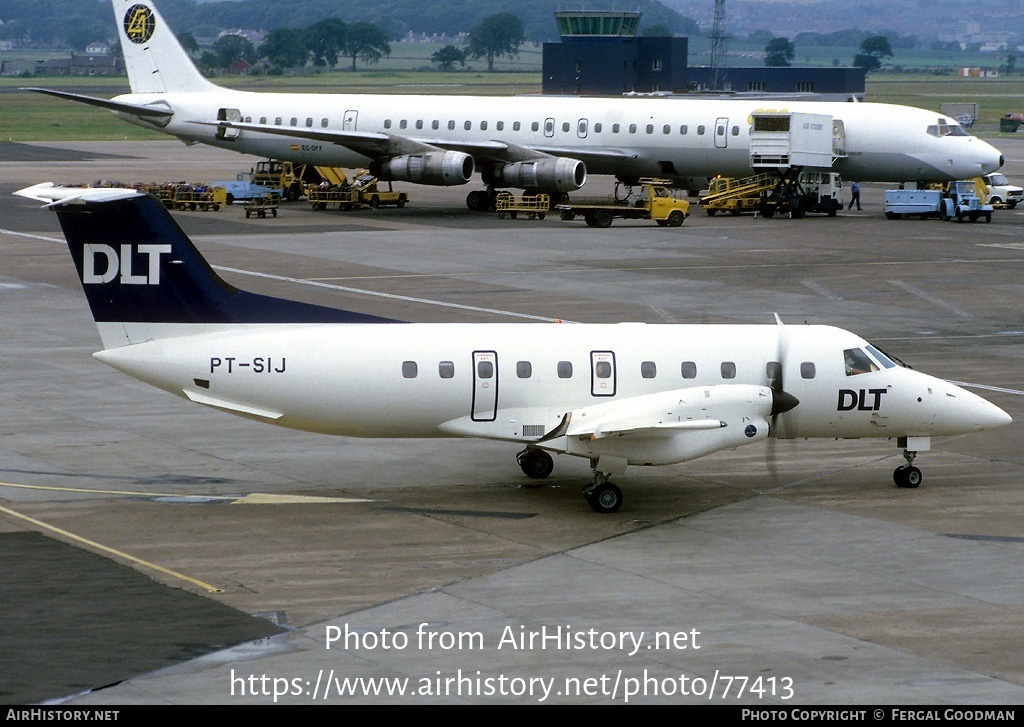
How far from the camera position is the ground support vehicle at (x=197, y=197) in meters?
70.2

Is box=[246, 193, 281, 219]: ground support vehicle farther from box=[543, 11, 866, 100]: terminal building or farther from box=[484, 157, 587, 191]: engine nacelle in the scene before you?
box=[543, 11, 866, 100]: terminal building

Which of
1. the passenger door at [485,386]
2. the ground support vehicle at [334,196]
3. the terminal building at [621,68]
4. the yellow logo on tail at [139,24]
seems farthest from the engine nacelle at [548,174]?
the terminal building at [621,68]

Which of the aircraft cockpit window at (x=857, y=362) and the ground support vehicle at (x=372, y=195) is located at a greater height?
the ground support vehicle at (x=372, y=195)

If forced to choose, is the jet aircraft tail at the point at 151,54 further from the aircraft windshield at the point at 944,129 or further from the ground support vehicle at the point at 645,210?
the aircraft windshield at the point at 944,129

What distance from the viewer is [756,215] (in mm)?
72312

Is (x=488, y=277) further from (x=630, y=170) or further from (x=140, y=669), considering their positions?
(x=140, y=669)

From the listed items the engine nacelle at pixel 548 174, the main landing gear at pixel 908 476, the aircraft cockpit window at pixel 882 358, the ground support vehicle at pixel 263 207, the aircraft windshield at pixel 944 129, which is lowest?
the main landing gear at pixel 908 476

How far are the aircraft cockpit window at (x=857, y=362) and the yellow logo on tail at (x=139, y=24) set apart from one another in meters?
53.9

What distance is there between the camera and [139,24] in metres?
71.6

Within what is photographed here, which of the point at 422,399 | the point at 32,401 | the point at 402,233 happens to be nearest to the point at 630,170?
the point at 402,233

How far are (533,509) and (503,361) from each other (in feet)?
8.38

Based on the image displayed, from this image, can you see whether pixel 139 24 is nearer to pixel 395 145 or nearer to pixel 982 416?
pixel 395 145

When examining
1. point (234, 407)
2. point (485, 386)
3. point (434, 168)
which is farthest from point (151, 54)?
point (485, 386)

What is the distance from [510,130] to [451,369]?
157 feet
